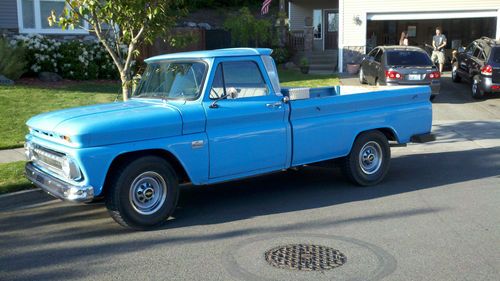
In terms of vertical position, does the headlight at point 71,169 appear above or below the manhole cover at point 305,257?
above

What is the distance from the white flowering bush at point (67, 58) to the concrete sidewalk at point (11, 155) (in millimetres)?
7646

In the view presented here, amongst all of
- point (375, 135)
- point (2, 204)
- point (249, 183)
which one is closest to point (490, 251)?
point (375, 135)

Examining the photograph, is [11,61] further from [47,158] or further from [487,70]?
[487,70]

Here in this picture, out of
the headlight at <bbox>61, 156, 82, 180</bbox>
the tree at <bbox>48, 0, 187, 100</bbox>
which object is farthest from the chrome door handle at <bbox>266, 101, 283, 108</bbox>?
the headlight at <bbox>61, 156, 82, 180</bbox>

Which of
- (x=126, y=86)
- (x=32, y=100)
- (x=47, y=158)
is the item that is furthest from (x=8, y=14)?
(x=47, y=158)

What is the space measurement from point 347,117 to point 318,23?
2394 cm

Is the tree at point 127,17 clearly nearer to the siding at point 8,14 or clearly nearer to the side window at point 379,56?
the side window at point 379,56

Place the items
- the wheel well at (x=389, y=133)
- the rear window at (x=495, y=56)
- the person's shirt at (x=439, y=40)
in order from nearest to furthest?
the wheel well at (x=389, y=133) → the rear window at (x=495, y=56) → the person's shirt at (x=439, y=40)

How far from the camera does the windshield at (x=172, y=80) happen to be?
651 cm

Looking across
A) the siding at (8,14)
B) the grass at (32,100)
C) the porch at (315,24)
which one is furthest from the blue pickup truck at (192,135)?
the porch at (315,24)

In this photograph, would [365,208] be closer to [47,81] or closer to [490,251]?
[490,251]

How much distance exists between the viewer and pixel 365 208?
22.2 feet

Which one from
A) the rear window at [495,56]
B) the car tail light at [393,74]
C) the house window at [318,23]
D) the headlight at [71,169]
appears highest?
the house window at [318,23]

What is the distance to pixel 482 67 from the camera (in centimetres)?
1662
